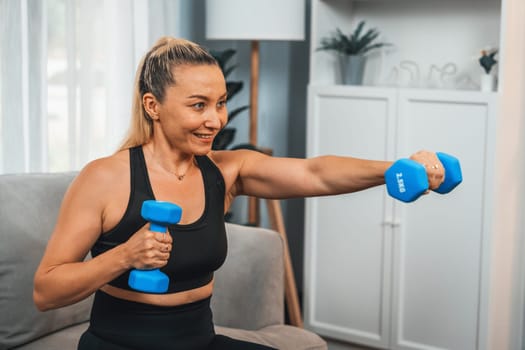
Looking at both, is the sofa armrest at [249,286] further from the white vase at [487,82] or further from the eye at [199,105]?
the white vase at [487,82]

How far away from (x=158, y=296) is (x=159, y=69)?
476 millimetres

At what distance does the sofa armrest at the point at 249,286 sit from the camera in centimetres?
237

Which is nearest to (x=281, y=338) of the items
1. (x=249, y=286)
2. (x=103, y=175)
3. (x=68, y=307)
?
(x=249, y=286)

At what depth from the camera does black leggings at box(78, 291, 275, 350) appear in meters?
1.66

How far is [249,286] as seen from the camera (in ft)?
7.80

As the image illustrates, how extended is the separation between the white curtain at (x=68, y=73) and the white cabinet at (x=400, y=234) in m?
0.76

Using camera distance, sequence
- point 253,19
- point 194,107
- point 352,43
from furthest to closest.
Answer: point 352,43 < point 253,19 < point 194,107

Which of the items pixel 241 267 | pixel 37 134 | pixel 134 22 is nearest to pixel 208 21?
pixel 134 22

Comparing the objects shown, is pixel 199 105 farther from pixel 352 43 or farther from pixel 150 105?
pixel 352 43

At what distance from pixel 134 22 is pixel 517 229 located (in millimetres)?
1637

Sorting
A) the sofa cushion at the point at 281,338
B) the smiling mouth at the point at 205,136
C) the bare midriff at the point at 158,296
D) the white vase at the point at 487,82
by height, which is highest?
the white vase at the point at 487,82

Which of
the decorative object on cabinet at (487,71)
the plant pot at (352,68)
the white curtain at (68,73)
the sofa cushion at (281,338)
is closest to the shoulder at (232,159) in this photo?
the sofa cushion at (281,338)

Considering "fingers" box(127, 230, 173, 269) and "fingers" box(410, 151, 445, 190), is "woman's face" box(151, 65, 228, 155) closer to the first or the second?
"fingers" box(127, 230, 173, 269)

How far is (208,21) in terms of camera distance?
10.2ft
